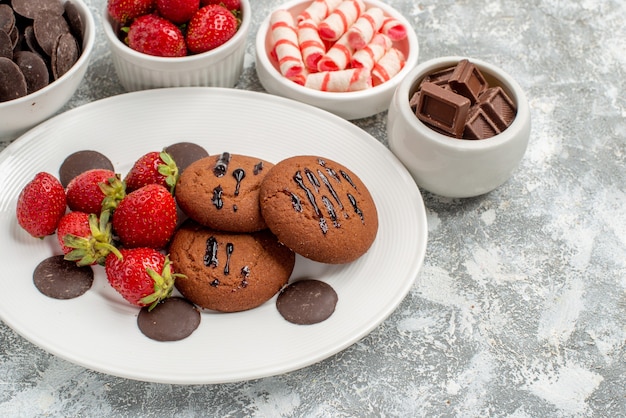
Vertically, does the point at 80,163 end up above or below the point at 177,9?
below

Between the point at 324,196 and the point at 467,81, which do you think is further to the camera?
the point at 467,81

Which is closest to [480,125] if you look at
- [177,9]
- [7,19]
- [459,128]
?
[459,128]

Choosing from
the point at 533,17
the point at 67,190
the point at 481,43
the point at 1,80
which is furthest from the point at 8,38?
the point at 533,17

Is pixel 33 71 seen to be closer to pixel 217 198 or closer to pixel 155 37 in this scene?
pixel 155 37

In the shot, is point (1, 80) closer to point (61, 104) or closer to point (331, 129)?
point (61, 104)

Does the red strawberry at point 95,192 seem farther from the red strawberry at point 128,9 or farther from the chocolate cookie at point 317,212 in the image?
the red strawberry at point 128,9
